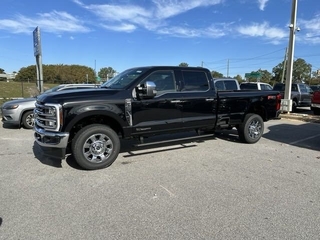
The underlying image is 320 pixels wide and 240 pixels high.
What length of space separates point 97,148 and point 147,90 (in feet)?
4.87

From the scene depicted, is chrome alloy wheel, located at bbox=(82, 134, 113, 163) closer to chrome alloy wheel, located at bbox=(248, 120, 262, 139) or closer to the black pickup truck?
the black pickup truck

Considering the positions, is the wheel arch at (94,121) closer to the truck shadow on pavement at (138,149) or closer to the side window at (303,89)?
the truck shadow on pavement at (138,149)

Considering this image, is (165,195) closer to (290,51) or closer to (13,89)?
(290,51)

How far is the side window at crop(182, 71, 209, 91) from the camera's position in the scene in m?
6.34

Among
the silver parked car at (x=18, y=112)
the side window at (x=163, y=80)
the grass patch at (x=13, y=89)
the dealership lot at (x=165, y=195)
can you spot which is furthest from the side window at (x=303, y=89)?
the grass patch at (x=13, y=89)

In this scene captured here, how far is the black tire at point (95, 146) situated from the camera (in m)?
5.01

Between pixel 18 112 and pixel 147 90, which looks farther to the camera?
pixel 18 112

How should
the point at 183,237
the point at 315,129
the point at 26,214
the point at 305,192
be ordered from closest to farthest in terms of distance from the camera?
the point at 183,237, the point at 26,214, the point at 305,192, the point at 315,129

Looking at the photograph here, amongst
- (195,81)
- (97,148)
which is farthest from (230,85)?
(97,148)

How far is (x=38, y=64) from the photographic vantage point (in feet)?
58.6

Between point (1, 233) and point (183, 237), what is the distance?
2.04 m

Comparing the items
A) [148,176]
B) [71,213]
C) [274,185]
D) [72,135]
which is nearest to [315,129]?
[274,185]

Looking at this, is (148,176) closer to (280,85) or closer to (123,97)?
(123,97)

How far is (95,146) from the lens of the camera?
16.9ft
